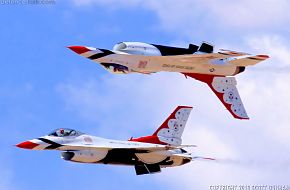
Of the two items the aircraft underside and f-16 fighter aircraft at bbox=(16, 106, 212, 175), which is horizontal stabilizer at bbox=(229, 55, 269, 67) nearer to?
f-16 fighter aircraft at bbox=(16, 106, 212, 175)

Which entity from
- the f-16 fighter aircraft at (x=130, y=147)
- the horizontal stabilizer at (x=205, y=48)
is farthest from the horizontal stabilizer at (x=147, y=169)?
the horizontal stabilizer at (x=205, y=48)

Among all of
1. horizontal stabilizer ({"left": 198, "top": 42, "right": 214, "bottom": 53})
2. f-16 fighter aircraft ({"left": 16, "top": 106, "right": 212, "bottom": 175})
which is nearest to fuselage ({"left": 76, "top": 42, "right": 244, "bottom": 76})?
horizontal stabilizer ({"left": 198, "top": 42, "right": 214, "bottom": 53})

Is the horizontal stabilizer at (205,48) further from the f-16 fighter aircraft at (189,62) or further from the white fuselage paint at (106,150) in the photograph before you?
the white fuselage paint at (106,150)

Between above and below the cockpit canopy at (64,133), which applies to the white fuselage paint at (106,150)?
below

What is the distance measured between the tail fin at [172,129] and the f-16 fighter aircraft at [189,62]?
2970mm

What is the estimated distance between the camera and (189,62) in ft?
433

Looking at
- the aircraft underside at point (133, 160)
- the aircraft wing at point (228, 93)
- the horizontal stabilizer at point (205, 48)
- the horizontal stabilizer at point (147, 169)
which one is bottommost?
the horizontal stabilizer at point (147, 169)

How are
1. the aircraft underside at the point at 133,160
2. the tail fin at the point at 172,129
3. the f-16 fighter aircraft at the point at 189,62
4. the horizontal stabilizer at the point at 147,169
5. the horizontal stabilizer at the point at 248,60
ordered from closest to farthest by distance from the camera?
the f-16 fighter aircraft at the point at 189,62 → the aircraft underside at the point at 133,160 → the horizontal stabilizer at the point at 147,169 → the horizontal stabilizer at the point at 248,60 → the tail fin at the point at 172,129

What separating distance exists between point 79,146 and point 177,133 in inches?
357

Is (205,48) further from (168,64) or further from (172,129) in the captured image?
(172,129)

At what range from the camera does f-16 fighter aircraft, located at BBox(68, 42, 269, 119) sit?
129625 millimetres

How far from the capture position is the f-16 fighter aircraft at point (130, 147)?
5074 inches

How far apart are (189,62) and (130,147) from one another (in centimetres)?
702

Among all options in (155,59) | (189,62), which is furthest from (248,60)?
(155,59)
